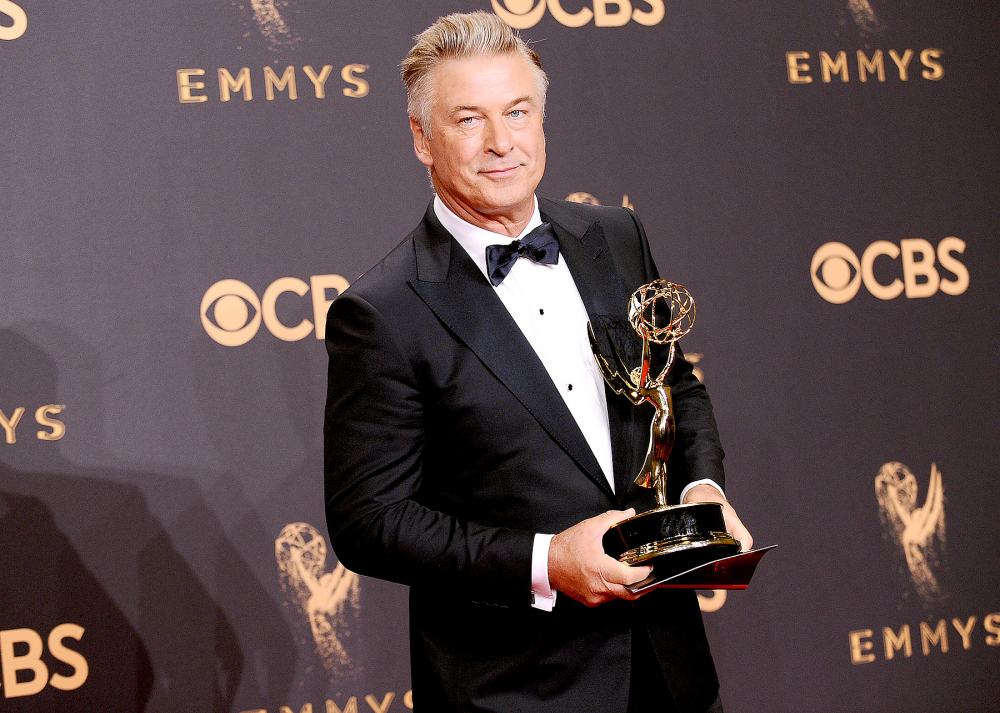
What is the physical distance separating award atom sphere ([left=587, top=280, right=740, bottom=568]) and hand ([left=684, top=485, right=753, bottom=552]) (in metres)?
0.05

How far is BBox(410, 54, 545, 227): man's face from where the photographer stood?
5.32 ft

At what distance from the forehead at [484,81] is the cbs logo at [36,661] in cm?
175

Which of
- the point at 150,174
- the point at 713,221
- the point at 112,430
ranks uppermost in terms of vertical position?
the point at 150,174

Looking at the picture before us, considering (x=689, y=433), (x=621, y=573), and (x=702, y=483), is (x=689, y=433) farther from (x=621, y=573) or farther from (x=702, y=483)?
(x=621, y=573)

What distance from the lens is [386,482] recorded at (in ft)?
5.07

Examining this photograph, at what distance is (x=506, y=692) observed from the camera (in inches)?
60.9

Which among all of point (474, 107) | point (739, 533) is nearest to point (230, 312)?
point (474, 107)

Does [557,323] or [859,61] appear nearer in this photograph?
[557,323]

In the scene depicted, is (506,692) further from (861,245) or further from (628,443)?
(861,245)

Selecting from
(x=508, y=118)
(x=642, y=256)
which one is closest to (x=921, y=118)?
(x=642, y=256)

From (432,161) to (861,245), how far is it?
169cm

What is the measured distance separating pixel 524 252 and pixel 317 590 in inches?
55.5

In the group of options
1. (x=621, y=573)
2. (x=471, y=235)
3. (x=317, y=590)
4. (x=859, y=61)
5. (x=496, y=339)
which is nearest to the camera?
(x=621, y=573)

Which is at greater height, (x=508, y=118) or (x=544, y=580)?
(x=508, y=118)
